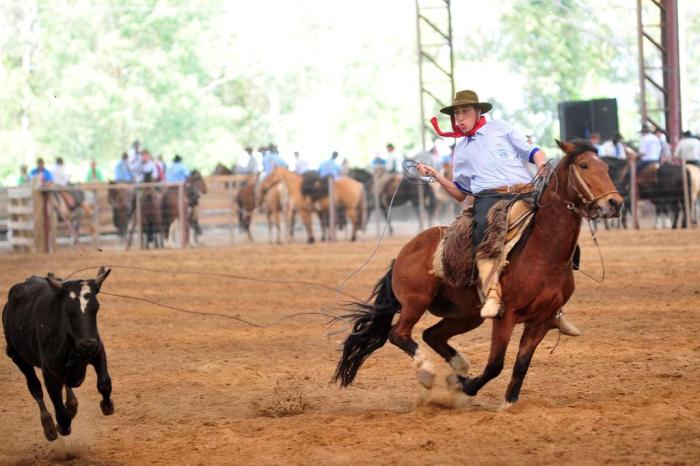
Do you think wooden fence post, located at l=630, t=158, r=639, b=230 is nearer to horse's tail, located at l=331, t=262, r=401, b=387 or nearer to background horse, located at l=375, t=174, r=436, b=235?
background horse, located at l=375, t=174, r=436, b=235

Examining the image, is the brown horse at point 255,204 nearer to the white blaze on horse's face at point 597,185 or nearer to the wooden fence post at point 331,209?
the wooden fence post at point 331,209

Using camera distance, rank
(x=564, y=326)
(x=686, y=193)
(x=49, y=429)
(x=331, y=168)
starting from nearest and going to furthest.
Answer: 1. (x=49, y=429)
2. (x=564, y=326)
3. (x=686, y=193)
4. (x=331, y=168)

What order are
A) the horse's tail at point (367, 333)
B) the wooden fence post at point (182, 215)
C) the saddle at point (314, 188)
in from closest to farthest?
1. the horse's tail at point (367, 333)
2. the wooden fence post at point (182, 215)
3. the saddle at point (314, 188)

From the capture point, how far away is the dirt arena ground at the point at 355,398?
6.50m

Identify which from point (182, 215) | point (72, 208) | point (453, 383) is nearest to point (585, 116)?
point (182, 215)

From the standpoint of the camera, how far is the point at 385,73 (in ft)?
203

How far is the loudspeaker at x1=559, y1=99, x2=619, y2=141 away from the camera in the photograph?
90.6ft

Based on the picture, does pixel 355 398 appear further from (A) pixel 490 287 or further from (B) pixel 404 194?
(B) pixel 404 194

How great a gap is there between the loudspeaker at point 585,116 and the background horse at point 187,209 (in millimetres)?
9425

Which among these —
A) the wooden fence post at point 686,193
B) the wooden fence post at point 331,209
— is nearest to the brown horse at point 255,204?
the wooden fence post at point 331,209

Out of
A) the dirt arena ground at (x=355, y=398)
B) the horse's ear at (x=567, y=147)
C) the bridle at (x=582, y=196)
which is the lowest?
the dirt arena ground at (x=355, y=398)

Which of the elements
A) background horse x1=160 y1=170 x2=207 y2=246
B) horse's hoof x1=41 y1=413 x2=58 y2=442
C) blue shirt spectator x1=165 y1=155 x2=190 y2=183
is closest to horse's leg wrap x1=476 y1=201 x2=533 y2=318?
horse's hoof x1=41 y1=413 x2=58 y2=442

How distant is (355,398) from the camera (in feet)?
28.2

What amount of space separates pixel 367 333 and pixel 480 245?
1261 millimetres
